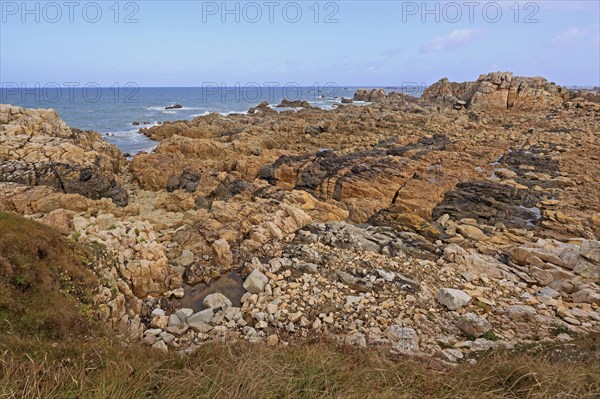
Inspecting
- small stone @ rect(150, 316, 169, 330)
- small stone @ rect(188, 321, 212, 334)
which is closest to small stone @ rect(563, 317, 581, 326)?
small stone @ rect(188, 321, 212, 334)

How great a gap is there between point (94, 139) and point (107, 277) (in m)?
20.9

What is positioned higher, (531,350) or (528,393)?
(528,393)

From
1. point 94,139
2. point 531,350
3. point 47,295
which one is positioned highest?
point 94,139

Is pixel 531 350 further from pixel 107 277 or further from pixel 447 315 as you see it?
pixel 107 277

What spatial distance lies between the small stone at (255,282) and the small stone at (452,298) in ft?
15.6

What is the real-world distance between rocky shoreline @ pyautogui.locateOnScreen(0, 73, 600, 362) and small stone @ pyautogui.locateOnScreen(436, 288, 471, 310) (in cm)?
3

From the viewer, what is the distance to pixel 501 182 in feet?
63.1

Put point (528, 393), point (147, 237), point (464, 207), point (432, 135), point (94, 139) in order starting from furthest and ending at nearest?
point (432, 135) < point (94, 139) < point (464, 207) < point (147, 237) < point (528, 393)

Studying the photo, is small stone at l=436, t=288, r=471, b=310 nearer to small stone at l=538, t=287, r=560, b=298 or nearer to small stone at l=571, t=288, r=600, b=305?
small stone at l=538, t=287, r=560, b=298

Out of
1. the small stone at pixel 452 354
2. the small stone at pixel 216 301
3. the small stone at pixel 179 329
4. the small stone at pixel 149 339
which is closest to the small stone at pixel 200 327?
the small stone at pixel 179 329

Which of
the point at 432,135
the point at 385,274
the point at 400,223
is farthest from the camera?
the point at 432,135

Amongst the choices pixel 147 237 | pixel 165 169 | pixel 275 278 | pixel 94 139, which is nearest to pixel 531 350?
pixel 275 278

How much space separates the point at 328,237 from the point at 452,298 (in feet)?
16.2

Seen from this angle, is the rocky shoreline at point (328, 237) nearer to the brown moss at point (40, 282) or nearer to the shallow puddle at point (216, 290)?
the shallow puddle at point (216, 290)
